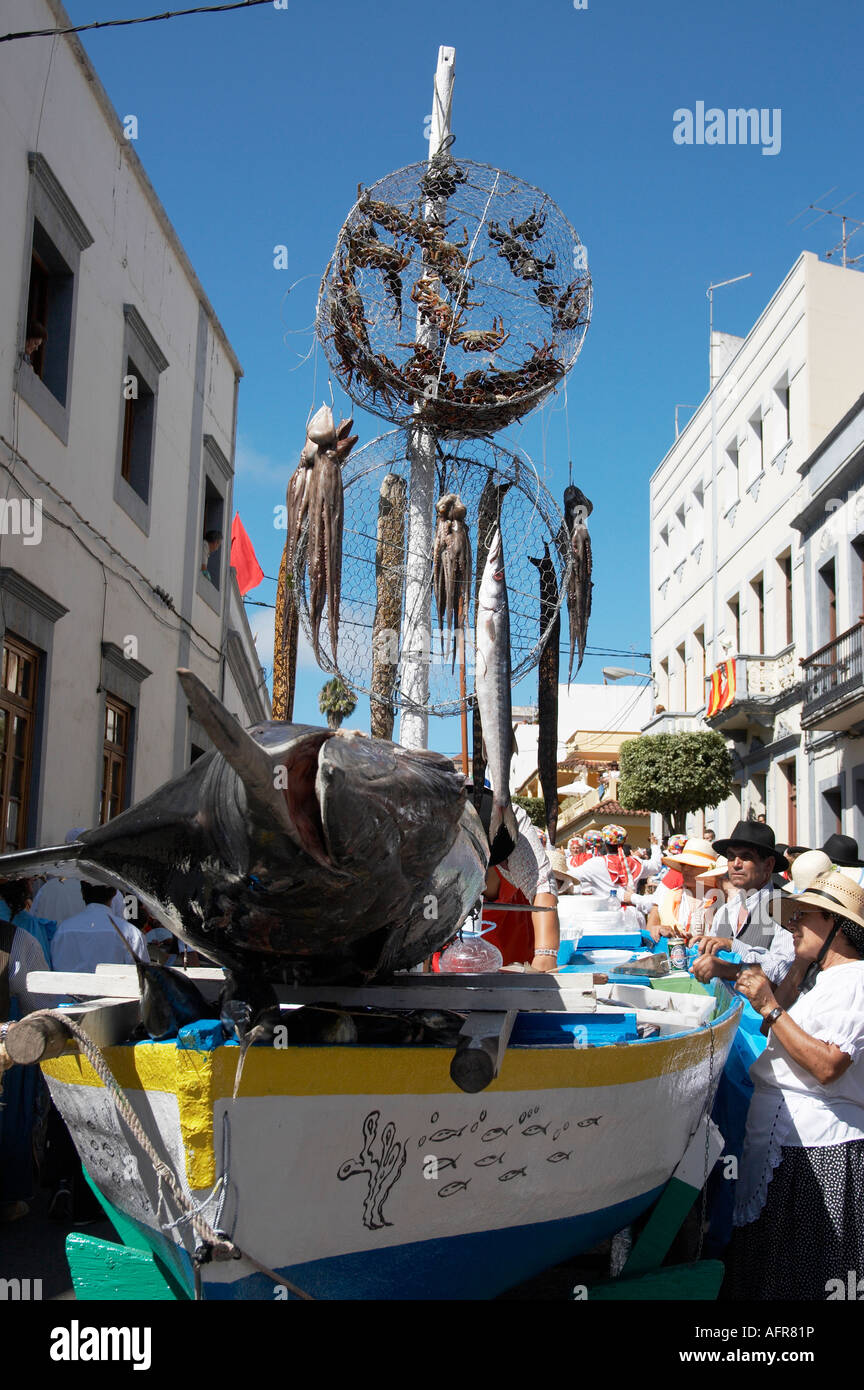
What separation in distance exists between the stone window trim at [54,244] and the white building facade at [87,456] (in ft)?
0.07

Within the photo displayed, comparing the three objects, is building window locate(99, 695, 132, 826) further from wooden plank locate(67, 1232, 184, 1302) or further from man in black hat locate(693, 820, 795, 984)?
wooden plank locate(67, 1232, 184, 1302)

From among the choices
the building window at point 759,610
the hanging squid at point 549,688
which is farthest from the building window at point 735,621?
the hanging squid at point 549,688

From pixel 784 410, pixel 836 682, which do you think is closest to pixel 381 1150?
pixel 836 682

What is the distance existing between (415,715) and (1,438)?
16.1 feet

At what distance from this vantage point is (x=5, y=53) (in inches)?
356

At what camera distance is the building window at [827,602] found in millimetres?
21844

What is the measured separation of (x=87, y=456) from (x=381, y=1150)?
9.25m

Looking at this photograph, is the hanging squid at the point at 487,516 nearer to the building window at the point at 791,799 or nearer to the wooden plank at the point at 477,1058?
the wooden plank at the point at 477,1058

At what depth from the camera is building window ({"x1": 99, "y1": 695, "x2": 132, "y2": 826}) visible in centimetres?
1194

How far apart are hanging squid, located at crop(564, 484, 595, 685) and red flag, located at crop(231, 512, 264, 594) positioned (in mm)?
13701

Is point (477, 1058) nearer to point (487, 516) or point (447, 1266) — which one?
point (447, 1266)

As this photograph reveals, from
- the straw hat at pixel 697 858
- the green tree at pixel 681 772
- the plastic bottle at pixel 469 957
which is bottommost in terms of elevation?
the plastic bottle at pixel 469 957

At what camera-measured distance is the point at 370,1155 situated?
275 cm

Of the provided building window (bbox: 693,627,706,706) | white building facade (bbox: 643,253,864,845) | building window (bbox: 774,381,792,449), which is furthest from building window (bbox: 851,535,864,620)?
building window (bbox: 693,627,706,706)
